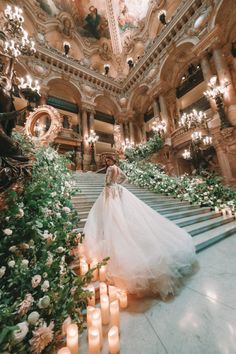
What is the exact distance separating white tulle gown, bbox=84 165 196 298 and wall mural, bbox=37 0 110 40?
1934 cm

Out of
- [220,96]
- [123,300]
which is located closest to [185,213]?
[123,300]

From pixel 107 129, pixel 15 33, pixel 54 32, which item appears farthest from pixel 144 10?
pixel 15 33

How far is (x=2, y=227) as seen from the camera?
1577mm

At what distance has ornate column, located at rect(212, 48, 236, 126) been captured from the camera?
7973mm

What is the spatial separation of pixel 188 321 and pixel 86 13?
22.6 m

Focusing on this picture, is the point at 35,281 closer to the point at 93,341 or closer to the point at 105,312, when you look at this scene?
A: the point at 93,341

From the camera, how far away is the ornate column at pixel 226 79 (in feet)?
26.2

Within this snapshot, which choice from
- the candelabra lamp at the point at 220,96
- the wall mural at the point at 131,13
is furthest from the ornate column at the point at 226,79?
the wall mural at the point at 131,13

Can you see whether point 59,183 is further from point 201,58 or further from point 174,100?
point 174,100

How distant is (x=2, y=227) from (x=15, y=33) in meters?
5.34

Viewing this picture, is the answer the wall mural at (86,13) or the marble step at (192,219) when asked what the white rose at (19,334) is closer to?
the marble step at (192,219)

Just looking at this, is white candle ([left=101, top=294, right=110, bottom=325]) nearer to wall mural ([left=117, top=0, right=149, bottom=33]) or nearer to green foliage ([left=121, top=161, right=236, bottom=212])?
green foliage ([left=121, top=161, right=236, bottom=212])

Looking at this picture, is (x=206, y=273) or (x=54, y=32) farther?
(x=54, y=32)

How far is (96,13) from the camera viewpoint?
1577cm
